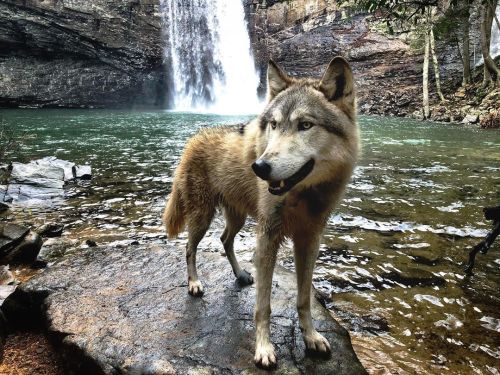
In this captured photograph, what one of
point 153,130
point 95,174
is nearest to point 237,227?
point 95,174

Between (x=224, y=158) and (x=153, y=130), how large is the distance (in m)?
14.9

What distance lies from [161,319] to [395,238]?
3293 mm

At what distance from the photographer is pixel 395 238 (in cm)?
494

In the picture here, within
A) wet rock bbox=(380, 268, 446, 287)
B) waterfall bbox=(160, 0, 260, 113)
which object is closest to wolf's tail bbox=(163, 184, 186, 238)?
wet rock bbox=(380, 268, 446, 287)

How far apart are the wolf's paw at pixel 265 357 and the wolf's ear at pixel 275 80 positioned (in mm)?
Answer: 1672

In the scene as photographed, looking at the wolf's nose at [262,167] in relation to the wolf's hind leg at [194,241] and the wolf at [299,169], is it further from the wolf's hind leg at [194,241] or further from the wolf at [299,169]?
the wolf's hind leg at [194,241]

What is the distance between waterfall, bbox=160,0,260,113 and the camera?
110ft

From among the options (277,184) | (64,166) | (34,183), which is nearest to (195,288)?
(277,184)

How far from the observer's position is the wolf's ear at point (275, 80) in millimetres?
2754

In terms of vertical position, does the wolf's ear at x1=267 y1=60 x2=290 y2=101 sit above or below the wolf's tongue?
above

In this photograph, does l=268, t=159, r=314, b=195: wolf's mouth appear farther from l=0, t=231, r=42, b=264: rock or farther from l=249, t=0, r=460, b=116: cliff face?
l=249, t=0, r=460, b=116: cliff face

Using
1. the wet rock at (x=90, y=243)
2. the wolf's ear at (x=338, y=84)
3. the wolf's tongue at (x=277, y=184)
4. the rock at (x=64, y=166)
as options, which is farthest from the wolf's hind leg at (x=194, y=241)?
the rock at (x=64, y=166)

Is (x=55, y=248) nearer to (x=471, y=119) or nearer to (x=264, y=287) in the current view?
(x=264, y=287)

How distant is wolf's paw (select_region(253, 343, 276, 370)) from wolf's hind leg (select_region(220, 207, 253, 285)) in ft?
3.19
